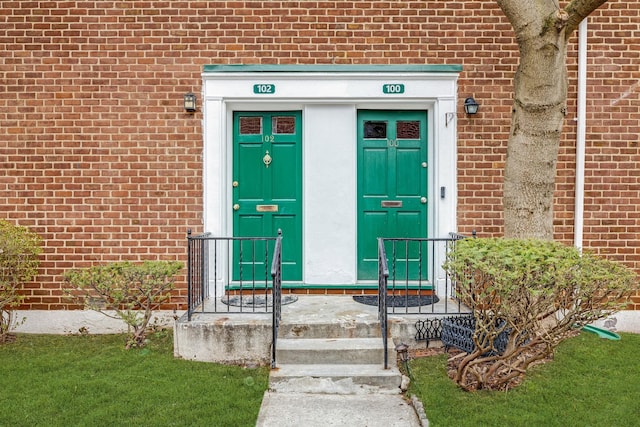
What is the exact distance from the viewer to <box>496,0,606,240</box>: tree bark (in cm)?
411

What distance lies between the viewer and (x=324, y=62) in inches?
217

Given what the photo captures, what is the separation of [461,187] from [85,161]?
406 centimetres

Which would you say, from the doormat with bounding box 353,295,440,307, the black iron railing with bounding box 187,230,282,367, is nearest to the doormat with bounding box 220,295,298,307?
the black iron railing with bounding box 187,230,282,367

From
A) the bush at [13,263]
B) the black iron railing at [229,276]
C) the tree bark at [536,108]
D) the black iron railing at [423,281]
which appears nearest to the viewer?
the tree bark at [536,108]

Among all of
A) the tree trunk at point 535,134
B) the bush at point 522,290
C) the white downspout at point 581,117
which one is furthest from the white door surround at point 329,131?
the bush at point 522,290

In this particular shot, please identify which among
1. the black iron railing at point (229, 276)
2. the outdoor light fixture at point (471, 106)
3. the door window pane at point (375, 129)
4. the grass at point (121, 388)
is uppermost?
the outdoor light fixture at point (471, 106)

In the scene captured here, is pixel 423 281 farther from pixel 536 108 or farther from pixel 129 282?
pixel 129 282

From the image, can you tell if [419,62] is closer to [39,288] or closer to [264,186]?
[264,186]

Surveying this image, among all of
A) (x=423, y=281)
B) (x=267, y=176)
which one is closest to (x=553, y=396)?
(x=423, y=281)

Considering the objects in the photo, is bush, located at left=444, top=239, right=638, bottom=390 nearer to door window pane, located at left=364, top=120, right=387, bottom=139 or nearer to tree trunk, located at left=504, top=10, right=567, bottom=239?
tree trunk, located at left=504, top=10, right=567, bottom=239

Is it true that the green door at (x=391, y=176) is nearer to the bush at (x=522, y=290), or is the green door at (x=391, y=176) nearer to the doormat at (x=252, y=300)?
the doormat at (x=252, y=300)

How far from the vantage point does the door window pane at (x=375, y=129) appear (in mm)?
5762

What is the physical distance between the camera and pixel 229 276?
18.6 ft

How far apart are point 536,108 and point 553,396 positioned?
224 centimetres
